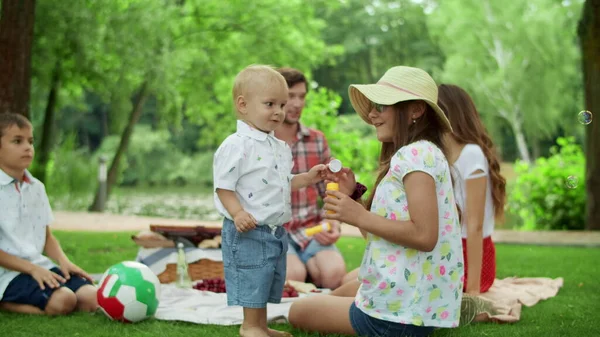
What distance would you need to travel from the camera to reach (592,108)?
1112 centimetres

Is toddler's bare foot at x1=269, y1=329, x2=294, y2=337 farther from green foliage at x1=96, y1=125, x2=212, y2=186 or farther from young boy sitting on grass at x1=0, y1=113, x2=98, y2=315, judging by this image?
green foliage at x1=96, y1=125, x2=212, y2=186

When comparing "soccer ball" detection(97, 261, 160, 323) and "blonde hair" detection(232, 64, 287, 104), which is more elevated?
"blonde hair" detection(232, 64, 287, 104)

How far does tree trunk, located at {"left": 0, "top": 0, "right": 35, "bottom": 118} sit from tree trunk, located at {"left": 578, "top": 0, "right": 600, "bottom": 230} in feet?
24.9

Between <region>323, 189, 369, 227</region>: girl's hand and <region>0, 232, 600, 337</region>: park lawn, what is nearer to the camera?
<region>323, 189, 369, 227</region>: girl's hand

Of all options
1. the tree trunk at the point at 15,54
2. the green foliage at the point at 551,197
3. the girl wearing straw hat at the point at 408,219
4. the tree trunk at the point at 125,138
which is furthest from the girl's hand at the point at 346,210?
the tree trunk at the point at 125,138

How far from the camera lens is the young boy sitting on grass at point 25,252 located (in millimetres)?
4609

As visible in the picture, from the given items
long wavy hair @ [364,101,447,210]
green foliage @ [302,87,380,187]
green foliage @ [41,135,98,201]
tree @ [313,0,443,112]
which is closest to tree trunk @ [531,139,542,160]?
tree @ [313,0,443,112]

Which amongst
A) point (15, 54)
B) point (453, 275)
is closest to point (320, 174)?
point (453, 275)

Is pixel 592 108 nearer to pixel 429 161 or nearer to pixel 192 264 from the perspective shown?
pixel 192 264

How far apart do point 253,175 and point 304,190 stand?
2.01 m

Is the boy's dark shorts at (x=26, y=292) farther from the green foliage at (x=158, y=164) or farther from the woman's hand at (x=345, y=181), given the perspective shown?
the green foliage at (x=158, y=164)

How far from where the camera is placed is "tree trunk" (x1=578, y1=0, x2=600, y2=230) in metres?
10.9

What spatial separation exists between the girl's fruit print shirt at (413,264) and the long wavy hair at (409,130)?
0.30 feet

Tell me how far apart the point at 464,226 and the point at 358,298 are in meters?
1.57
